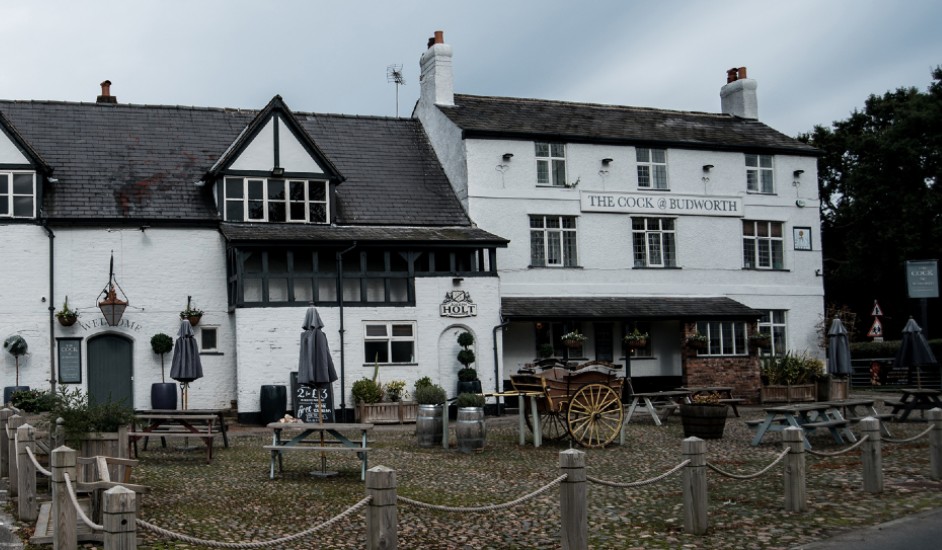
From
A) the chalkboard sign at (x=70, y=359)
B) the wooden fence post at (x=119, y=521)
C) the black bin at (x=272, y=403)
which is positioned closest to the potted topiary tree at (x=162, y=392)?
the chalkboard sign at (x=70, y=359)

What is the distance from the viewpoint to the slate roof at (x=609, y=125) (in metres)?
31.4

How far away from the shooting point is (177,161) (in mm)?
29234

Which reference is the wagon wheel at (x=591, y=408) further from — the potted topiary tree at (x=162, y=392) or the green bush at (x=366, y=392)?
the potted topiary tree at (x=162, y=392)

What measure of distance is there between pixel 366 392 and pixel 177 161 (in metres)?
8.58

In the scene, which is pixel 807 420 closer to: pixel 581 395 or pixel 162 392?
pixel 581 395

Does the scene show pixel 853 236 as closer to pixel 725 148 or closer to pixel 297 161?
pixel 725 148

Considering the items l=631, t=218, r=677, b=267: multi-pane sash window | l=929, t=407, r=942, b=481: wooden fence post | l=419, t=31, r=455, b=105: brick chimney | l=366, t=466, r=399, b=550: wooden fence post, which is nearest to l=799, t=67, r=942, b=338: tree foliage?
l=631, t=218, r=677, b=267: multi-pane sash window

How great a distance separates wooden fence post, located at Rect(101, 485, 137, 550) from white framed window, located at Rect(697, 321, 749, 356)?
2550 centimetres

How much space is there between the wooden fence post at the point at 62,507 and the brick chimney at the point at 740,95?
3113 centimetres

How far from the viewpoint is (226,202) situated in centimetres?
2777

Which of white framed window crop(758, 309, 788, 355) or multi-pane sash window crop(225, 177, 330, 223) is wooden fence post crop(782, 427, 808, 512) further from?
white framed window crop(758, 309, 788, 355)

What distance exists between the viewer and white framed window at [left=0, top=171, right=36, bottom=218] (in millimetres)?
26297

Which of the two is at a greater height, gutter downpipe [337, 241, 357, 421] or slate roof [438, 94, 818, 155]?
slate roof [438, 94, 818, 155]

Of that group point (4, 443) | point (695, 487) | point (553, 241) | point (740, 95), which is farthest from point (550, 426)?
point (740, 95)
